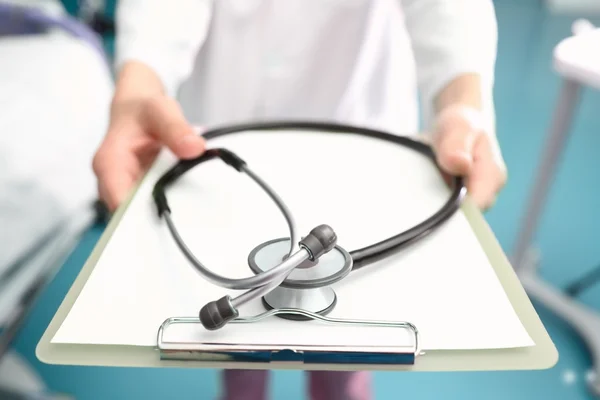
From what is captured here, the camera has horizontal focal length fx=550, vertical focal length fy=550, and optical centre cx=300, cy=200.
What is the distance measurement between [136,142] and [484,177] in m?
0.27

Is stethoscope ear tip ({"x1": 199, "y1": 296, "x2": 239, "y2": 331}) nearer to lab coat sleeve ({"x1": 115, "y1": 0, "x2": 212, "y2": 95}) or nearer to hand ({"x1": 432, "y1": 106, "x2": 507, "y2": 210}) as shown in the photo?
hand ({"x1": 432, "y1": 106, "x2": 507, "y2": 210})

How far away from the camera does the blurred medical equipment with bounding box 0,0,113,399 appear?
65 centimetres

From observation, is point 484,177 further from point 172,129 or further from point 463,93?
point 172,129

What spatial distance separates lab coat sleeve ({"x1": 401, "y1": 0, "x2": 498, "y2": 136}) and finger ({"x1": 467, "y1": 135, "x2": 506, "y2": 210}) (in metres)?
0.05

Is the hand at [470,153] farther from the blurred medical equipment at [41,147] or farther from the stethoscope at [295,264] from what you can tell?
the blurred medical equipment at [41,147]

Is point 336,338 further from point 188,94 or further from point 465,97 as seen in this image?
point 188,94

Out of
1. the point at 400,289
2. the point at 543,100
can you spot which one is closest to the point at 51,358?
the point at 400,289

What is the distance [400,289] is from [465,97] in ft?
0.78

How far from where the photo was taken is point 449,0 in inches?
20.4

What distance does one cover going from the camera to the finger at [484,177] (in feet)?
1.28

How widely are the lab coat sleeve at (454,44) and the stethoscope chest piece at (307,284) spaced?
0.82 feet

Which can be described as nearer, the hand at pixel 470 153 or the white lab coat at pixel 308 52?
the hand at pixel 470 153

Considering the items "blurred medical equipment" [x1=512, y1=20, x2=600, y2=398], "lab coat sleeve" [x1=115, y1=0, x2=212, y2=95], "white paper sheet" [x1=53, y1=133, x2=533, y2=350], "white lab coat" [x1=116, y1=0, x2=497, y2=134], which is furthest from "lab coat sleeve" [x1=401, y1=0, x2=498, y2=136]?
"blurred medical equipment" [x1=512, y1=20, x2=600, y2=398]

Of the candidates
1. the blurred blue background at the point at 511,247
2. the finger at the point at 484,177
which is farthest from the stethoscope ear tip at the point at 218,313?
the finger at the point at 484,177
